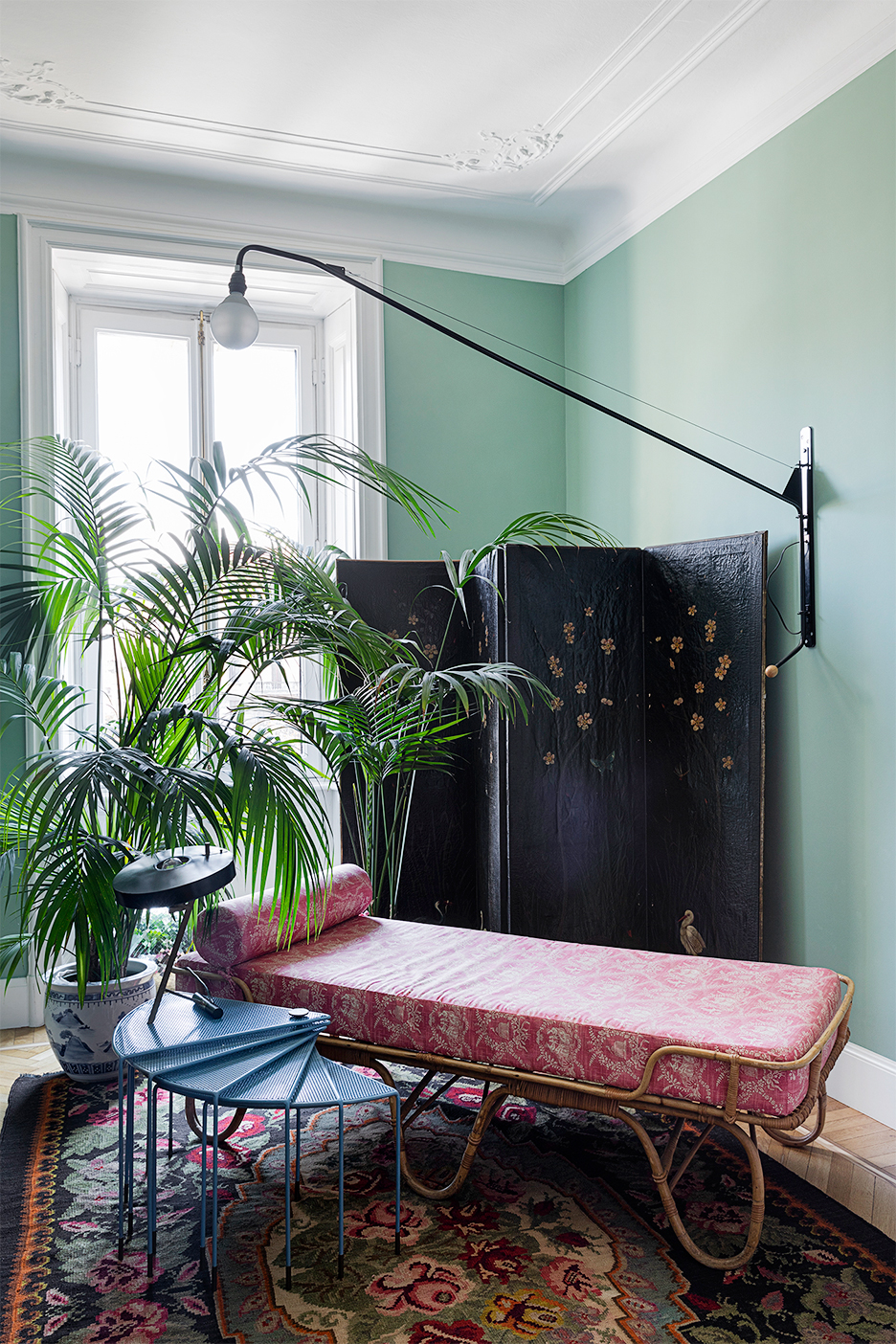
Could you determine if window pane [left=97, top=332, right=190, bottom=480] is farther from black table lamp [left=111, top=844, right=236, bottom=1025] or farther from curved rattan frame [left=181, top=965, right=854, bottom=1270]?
curved rattan frame [left=181, top=965, right=854, bottom=1270]

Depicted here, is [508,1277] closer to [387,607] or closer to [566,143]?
[387,607]

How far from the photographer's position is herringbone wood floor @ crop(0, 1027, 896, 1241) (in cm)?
222

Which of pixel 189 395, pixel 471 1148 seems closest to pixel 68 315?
pixel 189 395

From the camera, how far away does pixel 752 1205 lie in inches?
75.2

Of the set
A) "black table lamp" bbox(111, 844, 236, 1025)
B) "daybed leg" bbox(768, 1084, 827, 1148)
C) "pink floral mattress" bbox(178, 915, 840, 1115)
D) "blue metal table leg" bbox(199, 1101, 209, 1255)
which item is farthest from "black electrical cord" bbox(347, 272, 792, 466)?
"blue metal table leg" bbox(199, 1101, 209, 1255)

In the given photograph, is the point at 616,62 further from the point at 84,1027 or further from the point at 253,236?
the point at 84,1027

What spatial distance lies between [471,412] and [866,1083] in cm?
294

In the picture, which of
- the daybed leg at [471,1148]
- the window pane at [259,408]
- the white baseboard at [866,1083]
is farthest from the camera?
the window pane at [259,408]

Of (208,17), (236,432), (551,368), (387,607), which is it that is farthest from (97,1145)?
(551,368)

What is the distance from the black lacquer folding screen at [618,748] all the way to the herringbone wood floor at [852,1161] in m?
0.58

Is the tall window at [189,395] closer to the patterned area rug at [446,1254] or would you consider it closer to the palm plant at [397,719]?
the palm plant at [397,719]

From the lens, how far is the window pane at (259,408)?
4148 mm

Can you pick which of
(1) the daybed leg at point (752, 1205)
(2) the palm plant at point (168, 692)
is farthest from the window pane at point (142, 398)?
(1) the daybed leg at point (752, 1205)

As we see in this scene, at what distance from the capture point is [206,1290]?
1.91 meters
